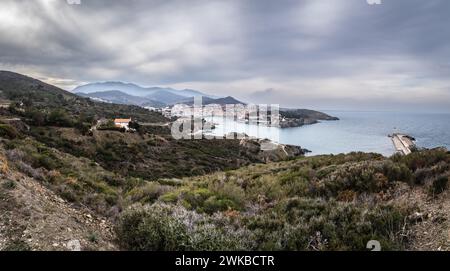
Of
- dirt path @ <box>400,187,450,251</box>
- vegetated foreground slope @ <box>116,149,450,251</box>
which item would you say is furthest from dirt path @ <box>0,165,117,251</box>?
dirt path @ <box>400,187,450,251</box>

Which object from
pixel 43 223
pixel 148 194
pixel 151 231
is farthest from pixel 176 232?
pixel 148 194

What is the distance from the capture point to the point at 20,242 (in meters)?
4.54

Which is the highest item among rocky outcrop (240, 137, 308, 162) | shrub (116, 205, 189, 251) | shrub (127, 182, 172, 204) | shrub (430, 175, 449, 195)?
shrub (430, 175, 449, 195)

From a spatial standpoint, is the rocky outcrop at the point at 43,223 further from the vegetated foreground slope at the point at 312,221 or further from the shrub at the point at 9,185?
the vegetated foreground slope at the point at 312,221

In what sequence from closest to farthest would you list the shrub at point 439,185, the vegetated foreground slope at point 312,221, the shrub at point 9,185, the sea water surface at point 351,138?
the vegetated foreground slope at point 312,221 < the shrub at point 9,185 < the shrub at point 439,185 < the sea water surface at point 351,138

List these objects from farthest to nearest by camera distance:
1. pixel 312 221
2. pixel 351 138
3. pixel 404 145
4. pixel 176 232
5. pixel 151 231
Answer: pixel 351 138, pixel 404 145, pixel 312 221, pixel 151 231, pixel 176 232

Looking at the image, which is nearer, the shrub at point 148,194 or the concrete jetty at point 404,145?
the shrub at point 148,194

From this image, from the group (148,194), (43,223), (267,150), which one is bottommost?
(267,150)

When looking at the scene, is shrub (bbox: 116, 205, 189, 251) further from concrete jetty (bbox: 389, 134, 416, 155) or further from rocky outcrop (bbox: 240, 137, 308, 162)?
rocky outcrop (bbox: 240, 137, 308, 162)

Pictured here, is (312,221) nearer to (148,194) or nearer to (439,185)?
(439,185)

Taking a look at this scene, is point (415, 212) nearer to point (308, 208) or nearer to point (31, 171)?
point (308, 208)

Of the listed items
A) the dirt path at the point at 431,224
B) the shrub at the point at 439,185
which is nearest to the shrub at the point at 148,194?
the dirt path at the point at 431,224

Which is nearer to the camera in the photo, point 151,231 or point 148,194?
point 151,231

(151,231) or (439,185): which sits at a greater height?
(439,185)
